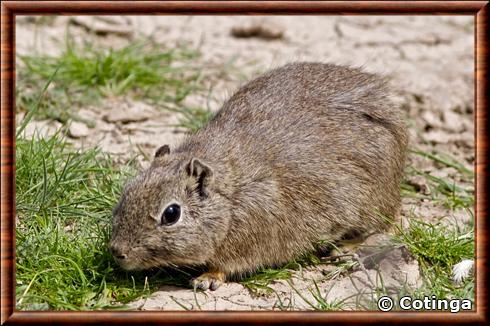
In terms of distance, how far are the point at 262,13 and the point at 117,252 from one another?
72.6 inches

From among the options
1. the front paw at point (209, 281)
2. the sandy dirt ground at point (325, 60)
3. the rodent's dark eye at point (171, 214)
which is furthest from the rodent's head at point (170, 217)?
the sandy dirt ground at point (325, 60)

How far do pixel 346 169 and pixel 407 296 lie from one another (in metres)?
1.21

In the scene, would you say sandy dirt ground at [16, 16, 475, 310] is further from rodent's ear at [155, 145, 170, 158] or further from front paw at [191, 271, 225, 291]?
rodent's ear at [155, 145, 170, 158]

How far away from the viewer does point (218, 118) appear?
656cm

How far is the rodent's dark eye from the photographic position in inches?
217

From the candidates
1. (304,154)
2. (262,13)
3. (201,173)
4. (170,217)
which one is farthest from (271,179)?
(262,13)

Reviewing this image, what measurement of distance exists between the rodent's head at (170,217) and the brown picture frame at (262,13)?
0.51 metres

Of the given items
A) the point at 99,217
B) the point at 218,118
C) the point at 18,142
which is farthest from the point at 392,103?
the point at 18,142

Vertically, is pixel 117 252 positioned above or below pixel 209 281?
above

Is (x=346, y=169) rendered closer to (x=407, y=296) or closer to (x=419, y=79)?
(x=407, y=296)

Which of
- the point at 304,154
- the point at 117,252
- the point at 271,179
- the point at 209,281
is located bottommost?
the point at 209,281

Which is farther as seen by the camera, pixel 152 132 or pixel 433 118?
pixel 433 118

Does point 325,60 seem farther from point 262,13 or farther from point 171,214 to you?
point 171,214

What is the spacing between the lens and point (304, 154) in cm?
627
